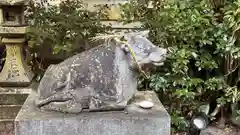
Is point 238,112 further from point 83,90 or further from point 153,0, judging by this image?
point 83,90

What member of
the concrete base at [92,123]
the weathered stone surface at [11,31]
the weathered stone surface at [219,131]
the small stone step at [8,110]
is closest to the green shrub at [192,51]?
the weathered stone surface at [219,131]

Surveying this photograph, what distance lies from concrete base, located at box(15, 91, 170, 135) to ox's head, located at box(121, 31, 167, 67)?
272mm

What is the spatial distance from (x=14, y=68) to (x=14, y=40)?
0.86ft

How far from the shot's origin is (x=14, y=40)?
3.39 m

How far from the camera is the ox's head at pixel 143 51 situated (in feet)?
6.31

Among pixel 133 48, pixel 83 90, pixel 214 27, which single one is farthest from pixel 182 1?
pixel 83 90

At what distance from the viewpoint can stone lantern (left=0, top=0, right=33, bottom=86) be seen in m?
3.32

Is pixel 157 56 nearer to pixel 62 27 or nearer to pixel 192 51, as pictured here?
pixel 192 51

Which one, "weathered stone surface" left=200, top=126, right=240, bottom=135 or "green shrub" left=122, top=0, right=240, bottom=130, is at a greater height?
"green shrub" left=122, top=0, right=240, bottom=130

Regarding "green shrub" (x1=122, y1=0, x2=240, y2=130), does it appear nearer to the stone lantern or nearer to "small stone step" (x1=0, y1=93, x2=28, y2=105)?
the stone lantern

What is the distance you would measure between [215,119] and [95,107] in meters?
1.96

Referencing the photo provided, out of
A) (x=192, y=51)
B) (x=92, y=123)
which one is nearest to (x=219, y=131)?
(x=192, y=51)

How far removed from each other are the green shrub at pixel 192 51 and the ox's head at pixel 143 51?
3.95 feet

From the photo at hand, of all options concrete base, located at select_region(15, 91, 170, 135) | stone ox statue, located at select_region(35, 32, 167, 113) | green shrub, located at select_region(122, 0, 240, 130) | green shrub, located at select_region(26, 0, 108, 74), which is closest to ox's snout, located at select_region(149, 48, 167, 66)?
stone ox statue, located at select_region(35, 32, 167, 113)
